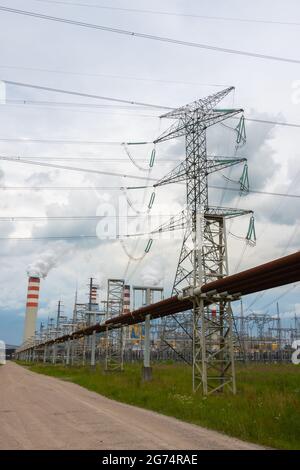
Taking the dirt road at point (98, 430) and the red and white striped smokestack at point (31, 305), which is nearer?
the dirt road at point (98, 430)

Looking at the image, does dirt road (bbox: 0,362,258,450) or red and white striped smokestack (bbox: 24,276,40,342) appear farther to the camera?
red and white striped smokestack (bbox: 24,276,40,342)

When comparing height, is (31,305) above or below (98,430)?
above

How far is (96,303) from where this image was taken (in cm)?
10988

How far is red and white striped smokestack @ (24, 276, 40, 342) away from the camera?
346 ft

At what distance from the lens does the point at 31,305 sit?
106062mm

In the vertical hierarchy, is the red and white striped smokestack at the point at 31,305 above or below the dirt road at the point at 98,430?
above

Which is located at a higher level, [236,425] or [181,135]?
[181,135]

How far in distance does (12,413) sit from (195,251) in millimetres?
10177

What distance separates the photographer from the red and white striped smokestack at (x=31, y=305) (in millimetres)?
105375

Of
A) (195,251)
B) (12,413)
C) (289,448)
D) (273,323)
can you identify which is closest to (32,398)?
(12,413)

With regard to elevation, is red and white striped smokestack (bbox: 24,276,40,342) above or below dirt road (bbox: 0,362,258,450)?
above

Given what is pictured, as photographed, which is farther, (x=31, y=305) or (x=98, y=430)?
(x=31, y=305)

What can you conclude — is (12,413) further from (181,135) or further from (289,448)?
(181,135)
